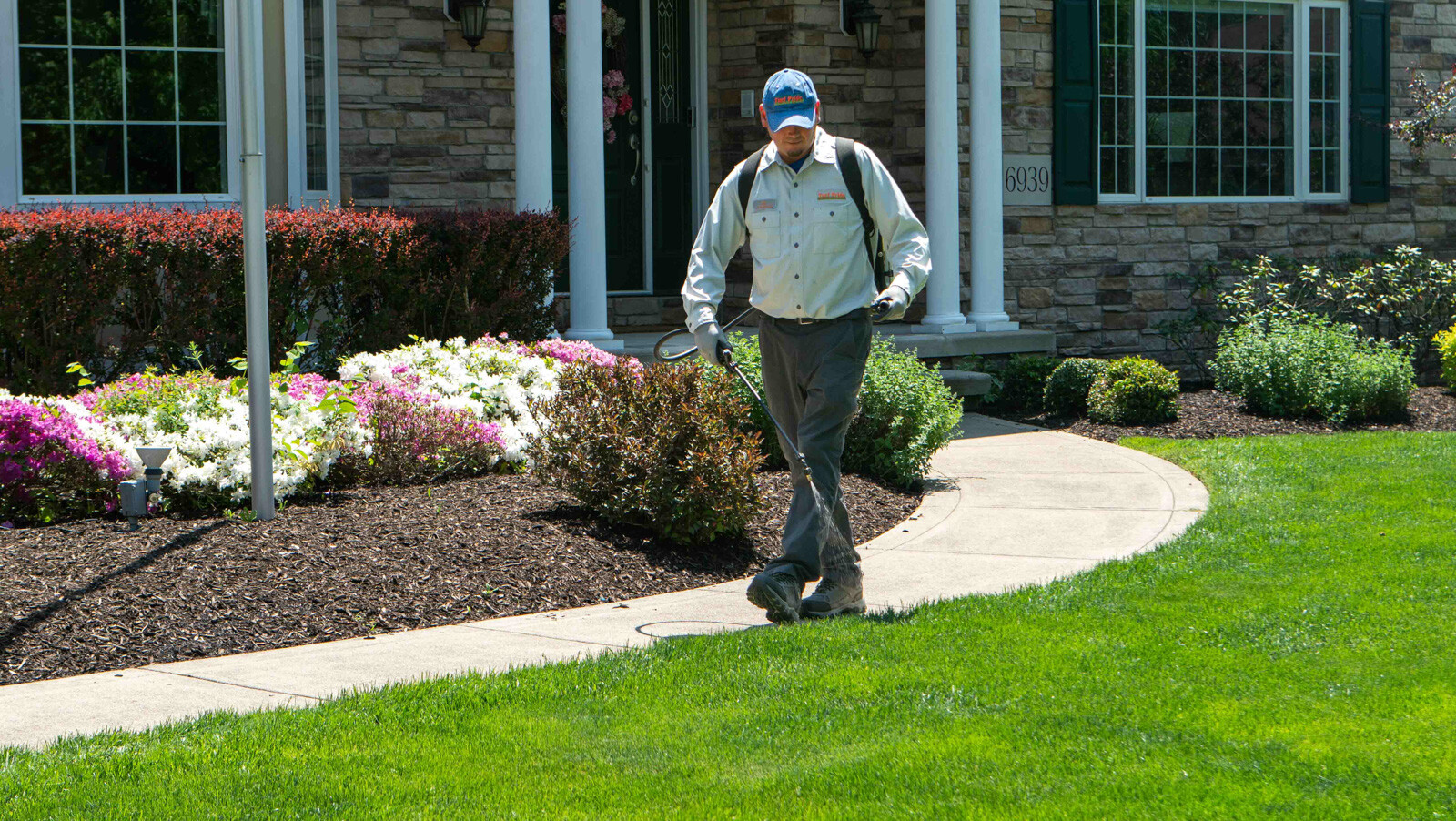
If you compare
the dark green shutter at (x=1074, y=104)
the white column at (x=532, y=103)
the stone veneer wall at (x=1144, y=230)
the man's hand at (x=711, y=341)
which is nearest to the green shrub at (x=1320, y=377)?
the stone veneer wall at (x=1144, y=230)

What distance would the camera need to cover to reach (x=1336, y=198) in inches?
537

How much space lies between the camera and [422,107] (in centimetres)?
1062

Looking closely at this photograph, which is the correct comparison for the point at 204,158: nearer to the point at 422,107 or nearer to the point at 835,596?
the point at 422,107

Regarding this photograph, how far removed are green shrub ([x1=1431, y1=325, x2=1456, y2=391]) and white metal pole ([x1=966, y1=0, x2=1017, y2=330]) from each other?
324 centimetres

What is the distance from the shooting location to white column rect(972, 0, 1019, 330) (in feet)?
37.6

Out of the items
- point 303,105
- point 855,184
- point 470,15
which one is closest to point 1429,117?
point 470,15

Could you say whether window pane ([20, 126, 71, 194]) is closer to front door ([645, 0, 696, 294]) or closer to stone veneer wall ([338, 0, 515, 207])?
stone veneer wall ([338, 0, 515, 207])

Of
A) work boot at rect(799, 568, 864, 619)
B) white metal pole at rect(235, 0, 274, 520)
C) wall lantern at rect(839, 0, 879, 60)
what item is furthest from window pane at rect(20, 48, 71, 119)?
work boot at rect(799, 568, 864, 619)

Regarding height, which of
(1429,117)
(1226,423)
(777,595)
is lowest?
(777,595)

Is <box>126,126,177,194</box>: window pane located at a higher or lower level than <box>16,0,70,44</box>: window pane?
lower

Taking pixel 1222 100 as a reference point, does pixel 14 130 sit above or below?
below

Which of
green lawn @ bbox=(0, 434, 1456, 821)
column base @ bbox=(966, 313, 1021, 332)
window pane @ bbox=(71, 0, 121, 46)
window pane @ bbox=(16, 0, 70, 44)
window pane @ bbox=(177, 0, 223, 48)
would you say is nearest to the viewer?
green lawn @ bbox=(0, 434, 1456, 821)

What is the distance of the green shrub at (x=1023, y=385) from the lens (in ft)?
36.4

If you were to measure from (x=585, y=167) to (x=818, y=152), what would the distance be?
4.89 m
